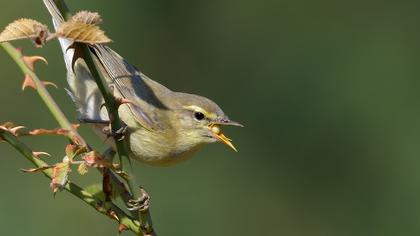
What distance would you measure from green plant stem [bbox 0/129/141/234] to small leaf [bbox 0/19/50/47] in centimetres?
28

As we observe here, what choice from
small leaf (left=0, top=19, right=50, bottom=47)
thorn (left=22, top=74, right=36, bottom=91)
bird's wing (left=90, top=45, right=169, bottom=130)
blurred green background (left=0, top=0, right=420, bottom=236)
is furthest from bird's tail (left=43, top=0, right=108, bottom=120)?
blurred green background (left=0, top=0, right=420, bottom=236)

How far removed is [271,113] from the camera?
7863mm

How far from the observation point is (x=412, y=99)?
7871mm

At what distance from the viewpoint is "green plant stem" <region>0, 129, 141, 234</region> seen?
1883 millimetres

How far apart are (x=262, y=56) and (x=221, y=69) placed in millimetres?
533

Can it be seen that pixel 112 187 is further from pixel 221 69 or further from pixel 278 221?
pixel 221 69

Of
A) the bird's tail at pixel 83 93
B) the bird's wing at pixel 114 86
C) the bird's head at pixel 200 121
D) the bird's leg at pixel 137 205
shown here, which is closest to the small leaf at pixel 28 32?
the bird's leg at pixel 137 205

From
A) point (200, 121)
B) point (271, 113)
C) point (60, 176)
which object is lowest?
point (60, 176)

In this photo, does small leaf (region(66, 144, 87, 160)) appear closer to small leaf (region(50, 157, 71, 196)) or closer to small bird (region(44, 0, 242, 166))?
small leaf (region(50, 157, 71, 196))

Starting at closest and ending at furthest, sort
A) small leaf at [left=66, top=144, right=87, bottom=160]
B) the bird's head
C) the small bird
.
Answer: small leaf at [left=66, top=144, right=87, bottom=160] → the small bird → the bird's head

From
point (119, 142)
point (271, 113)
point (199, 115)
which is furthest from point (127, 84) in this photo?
point (271, 113)

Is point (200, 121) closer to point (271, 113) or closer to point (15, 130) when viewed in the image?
point (15, 130)

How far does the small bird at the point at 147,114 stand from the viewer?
3424mm

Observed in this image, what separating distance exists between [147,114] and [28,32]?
1.88 meters
